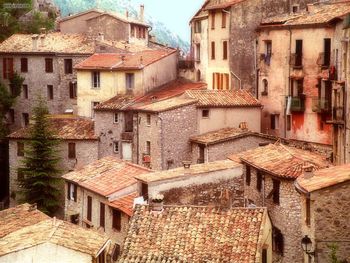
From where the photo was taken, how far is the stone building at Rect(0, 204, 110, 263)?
31.5 meters

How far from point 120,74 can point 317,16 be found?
17266 millimetres

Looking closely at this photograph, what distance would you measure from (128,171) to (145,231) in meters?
15.6

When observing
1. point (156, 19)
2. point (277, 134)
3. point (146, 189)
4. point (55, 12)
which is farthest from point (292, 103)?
point (156, 19)

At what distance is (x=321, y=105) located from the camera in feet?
170

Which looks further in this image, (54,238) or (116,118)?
(116,118)

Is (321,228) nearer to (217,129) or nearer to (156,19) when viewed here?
(217,129)

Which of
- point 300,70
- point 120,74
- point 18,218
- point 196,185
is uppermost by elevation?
point 300,70

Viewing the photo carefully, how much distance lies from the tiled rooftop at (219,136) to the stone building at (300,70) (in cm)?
360

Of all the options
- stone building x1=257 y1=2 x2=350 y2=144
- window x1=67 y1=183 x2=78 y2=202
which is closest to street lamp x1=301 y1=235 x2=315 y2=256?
stone building x1=257 y1=2 x2=350 y2=144

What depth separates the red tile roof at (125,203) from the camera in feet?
138

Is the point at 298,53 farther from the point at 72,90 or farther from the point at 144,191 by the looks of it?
the point at 72,90

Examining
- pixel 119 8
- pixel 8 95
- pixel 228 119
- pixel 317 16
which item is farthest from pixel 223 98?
pixel 119 8

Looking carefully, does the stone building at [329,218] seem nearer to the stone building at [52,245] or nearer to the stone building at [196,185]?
the stone building at [52,245]

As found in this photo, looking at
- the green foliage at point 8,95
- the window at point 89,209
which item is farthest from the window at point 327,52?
the green foliage at point 8,95
